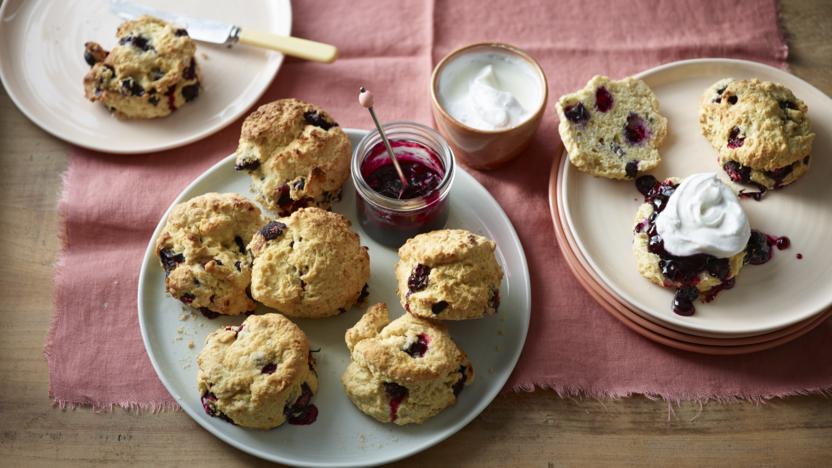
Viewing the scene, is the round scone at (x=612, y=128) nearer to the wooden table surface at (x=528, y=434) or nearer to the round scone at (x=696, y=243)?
the round scone at (x=696, y=243)

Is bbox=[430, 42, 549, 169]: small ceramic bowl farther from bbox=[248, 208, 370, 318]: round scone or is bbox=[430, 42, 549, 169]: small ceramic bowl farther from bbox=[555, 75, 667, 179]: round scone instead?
bbox=[248, 208, 370, 318]: round scone

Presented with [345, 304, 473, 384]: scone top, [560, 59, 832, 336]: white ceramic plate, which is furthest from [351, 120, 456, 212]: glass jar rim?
[560, 59, 832, 336]: white ceramic plate

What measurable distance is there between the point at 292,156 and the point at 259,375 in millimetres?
819

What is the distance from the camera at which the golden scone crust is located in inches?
105

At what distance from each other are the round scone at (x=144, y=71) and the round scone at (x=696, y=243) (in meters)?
2.00

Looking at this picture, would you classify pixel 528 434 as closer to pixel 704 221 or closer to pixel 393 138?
pixel 704 221

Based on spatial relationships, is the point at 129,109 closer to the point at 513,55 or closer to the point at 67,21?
the point at 67,21

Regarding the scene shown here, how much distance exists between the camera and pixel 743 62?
123 inches

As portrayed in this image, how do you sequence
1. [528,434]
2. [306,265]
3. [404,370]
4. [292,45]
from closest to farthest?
1. [404,370]
2. [306,265]
3. [528,434]
4. [292,45]

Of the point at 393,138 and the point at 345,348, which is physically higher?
the point at 393,138

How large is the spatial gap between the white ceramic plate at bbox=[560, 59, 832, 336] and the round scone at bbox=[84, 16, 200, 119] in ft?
5.46

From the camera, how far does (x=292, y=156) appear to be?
2758 millimetres

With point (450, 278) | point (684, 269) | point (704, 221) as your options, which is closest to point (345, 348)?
point (450, 278)

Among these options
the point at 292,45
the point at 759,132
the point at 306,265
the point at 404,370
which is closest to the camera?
the point at 404,370
